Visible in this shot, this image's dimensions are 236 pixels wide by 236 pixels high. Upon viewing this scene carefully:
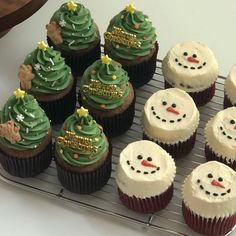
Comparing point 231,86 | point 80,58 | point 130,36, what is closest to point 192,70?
point 231,86

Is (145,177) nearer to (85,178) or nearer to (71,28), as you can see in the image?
(85,178)

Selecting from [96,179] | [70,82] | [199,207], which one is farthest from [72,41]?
[199,207]

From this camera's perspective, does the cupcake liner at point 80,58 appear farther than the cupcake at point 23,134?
Yes

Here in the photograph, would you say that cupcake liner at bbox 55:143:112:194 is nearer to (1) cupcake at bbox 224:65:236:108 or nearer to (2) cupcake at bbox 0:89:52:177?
(2) cupcake at bbox 0:89:52:177

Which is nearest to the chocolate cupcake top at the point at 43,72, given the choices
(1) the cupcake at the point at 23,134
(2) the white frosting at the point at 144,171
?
(1) the cupcake at the point at 23,134

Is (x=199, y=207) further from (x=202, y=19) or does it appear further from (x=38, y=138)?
(x=202, y=19)

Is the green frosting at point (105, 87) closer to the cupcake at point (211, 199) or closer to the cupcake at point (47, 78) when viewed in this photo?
the cupcake at point (47, 78)
